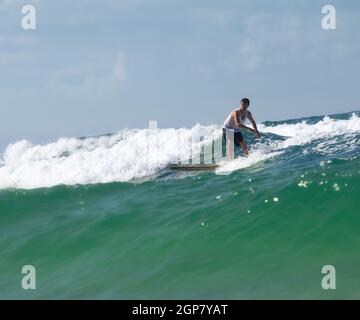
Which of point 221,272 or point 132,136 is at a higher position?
point 132,136

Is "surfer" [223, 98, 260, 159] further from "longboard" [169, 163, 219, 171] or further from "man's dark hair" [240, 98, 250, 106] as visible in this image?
"longboard" [169, 163, 219, 171]

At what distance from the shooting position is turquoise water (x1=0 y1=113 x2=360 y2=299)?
722 centimetres

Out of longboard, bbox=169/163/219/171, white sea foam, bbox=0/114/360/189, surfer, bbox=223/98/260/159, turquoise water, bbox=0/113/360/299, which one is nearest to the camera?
turquoise water, bbox=0/113/360/299

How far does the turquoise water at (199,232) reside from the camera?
7219 mm

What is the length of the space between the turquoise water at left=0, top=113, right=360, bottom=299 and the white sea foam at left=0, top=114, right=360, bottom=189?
2.87ft

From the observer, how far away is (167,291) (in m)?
7.15

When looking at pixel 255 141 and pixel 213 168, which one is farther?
pixel 255 141

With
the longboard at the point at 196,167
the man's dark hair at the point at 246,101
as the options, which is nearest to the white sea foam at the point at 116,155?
the longboard at the point at 196,167

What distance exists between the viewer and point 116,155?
17.6m

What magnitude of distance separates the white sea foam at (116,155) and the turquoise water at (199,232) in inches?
34.5

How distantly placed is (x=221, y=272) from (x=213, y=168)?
237 inches

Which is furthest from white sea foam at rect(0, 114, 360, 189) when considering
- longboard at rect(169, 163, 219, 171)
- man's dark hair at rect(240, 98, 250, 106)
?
man's dark hair at rect(240, 98, 250, 106)

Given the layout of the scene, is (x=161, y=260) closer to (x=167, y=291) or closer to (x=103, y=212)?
(x=167, y=291)
